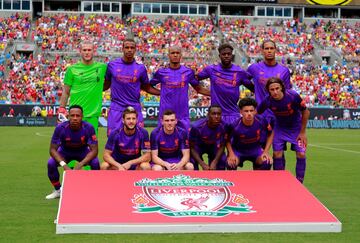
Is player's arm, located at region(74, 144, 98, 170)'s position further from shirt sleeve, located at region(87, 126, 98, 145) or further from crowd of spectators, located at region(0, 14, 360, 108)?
crowd of spectators, located at region(0, 14, 360, 108)

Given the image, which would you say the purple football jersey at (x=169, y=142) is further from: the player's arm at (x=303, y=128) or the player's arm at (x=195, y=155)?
the player's arm at (x=303, y=128)

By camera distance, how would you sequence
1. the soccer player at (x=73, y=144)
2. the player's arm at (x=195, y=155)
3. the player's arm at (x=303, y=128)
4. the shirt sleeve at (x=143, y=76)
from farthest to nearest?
the shirt sleeve at (x=143, y=76), the player's arm at (x=303, y=128), the player's arm at (x=195, y=155), the soccer player at (x=73, y=144)

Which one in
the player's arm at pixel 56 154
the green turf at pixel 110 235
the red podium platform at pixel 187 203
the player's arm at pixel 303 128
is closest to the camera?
the green turf at pixel 110 235

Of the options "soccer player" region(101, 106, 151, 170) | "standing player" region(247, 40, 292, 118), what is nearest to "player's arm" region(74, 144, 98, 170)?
"soccer player" region(101, 106, 151, 170)

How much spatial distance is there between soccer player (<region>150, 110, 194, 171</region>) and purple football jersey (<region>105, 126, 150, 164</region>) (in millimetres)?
152

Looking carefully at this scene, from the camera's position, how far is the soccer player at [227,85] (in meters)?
10.1

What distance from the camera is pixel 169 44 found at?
46938 millimetres

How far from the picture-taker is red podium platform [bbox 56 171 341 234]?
269 inches

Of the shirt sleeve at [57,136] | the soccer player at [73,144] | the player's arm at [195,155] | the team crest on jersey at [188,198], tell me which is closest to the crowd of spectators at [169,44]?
the player's arm at [195,155]

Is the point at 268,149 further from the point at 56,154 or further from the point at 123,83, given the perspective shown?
the point at 56,154

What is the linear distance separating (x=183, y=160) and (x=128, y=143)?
2.74 feet

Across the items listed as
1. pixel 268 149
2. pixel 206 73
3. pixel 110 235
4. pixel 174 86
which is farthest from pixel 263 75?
pixel 110 235

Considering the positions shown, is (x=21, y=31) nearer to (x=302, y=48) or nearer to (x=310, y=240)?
(x=302, y=48)

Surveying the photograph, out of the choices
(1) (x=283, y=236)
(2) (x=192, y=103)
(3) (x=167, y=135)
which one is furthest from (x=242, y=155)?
(2) (x=192, y=103)
